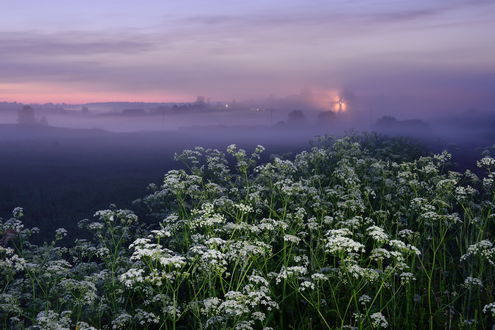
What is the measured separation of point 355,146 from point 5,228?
15188 millimetres

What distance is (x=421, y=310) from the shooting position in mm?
9461

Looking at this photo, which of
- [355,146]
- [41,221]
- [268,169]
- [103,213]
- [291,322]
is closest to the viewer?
[291,322]

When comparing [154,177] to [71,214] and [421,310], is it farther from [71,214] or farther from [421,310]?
[421,310]

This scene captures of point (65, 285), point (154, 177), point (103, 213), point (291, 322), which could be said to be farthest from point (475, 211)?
point (154, 177)

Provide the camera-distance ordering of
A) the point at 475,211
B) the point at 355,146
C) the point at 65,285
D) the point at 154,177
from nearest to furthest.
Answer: the point at 65,285
the point at 475,211
the point at 355,146
the point at 154,177

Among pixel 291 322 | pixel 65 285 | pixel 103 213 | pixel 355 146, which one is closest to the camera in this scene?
pixel 65 285

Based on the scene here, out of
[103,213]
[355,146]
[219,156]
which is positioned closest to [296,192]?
[103,213]

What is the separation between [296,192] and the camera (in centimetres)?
1136

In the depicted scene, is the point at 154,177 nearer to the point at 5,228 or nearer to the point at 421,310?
the point at 5,228

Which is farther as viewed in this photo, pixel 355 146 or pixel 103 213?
pixel 355 146

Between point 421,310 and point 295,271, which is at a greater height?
point 295,271

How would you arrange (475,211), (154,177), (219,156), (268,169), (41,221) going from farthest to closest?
(154,177) < (41,221) < (219,156) < (475,211) < (268,169)

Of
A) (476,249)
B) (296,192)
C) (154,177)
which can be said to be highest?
(296,192)

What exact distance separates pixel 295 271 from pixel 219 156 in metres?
10.5
